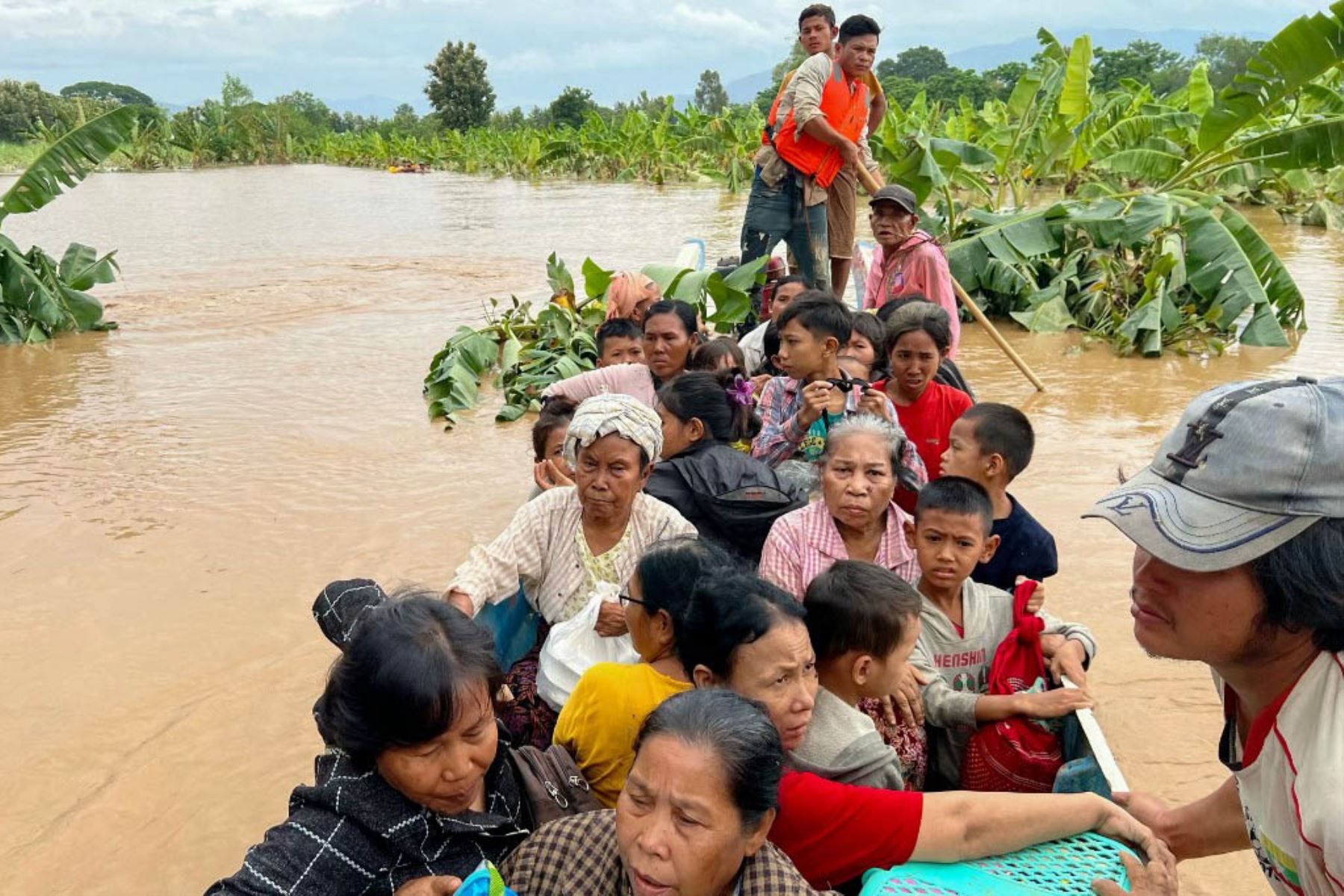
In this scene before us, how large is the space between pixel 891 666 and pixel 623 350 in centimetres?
291

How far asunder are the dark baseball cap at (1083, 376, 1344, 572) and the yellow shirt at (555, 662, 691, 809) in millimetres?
1003

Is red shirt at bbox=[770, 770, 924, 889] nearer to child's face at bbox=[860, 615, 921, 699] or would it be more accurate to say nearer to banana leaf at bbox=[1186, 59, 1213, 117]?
child's face at bbox=[860, 615, 921, 699]

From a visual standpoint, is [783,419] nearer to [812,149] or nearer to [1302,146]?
[812,149]

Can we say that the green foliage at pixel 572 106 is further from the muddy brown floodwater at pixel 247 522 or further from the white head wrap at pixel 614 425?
the white head wrap at pixel 614 425

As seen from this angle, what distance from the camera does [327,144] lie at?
44469mm

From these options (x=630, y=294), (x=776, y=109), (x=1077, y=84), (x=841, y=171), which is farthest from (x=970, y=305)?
(x=1077, y=84)

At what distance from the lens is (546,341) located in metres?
7.84

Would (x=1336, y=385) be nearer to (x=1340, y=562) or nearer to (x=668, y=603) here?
(x=1340, y=562)

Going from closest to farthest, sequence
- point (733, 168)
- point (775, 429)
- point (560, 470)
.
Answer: point (560, 470) < point (775, 429) < point (733, 168)

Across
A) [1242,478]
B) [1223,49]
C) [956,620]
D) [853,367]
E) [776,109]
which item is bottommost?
[956,620]

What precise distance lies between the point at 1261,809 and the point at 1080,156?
10.6 meters

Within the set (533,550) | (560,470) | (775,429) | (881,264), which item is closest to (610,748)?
(533,550)

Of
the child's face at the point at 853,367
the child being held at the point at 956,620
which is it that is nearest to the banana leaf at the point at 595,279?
the child's face at the point at 853,367

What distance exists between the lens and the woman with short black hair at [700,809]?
157cm
